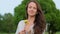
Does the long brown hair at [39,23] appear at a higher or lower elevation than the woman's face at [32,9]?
lower

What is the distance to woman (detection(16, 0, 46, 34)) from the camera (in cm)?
385

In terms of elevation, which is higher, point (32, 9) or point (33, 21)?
point (32, 9)

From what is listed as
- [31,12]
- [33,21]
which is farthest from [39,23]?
[31,12]

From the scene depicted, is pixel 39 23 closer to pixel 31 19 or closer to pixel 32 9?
pixel 31 19

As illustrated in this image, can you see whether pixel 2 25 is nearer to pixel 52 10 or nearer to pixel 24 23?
pixel 52 10

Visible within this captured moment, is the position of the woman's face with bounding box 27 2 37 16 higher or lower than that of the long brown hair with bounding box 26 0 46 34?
higher

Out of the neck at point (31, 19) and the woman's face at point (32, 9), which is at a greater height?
the woman's face at point (32, 9)

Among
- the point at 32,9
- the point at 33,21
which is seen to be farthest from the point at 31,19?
the point at 32,9

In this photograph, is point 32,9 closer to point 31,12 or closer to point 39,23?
point 31,12

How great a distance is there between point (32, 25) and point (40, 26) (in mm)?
131

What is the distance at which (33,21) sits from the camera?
395cm

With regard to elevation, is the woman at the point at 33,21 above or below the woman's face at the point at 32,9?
A: below

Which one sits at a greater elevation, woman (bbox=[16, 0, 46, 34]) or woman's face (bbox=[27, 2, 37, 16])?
woman's face (bbox=[27, 2, 37, 16])

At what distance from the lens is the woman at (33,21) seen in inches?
152
